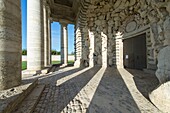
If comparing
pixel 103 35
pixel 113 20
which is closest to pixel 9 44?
pixel 103 35

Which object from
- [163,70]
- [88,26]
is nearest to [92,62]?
[88,26]

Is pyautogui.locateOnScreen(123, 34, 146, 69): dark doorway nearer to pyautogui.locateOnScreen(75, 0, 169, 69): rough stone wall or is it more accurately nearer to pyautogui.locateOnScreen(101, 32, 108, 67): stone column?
pyautogui.locateOnScreen(75, 0, 169, 69): rough stone wall

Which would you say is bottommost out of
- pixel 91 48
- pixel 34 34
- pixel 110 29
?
pixel 91 48

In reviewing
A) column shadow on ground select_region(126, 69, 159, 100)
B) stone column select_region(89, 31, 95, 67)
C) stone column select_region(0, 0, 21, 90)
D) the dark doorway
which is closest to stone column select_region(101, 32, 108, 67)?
stone column select_region(89, 31, 95, 67)

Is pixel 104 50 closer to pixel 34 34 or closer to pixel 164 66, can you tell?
pixel 34 34

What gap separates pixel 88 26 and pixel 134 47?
5419mm

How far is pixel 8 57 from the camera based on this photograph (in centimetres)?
256

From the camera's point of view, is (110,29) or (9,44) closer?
(9,44)

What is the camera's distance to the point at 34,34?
662cm

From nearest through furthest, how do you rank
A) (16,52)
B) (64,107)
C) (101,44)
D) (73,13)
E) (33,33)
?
(64,107), (16,52), (33,33), (101,44), (73,13)

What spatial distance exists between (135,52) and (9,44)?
28.5ft

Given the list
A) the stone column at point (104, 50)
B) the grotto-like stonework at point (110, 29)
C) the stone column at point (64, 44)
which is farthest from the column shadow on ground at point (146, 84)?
the stone column at point (64, 44)

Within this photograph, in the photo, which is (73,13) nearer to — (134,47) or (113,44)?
(113,44)

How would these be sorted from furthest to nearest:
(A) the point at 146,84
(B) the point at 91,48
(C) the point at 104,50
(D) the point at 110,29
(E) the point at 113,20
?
(B) the point at 91,48 < (C) the point at 104,50 < (D) the point at 110,29 < (E) the point at 113,20 < (A) the point at 146,84
